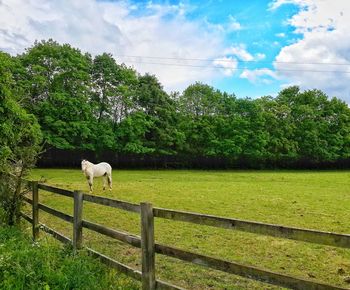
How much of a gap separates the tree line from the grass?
110ft

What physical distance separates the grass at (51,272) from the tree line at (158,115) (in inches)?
1317

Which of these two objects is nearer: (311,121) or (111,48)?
(111,48)

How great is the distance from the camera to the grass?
4766mm

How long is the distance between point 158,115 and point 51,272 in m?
42.8

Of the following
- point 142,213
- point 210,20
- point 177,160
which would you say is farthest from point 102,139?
point 142,213

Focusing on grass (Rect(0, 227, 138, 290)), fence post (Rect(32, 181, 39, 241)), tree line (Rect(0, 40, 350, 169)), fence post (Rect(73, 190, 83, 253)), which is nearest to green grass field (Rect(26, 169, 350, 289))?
fence post (Rect(73, 190, 83, 253))

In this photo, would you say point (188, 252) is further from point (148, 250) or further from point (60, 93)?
point (60, 93)

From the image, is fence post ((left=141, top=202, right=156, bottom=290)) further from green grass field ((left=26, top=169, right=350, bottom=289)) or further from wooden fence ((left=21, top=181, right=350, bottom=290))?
green grass field ((left=26, top=169, right=350, bottom=289))

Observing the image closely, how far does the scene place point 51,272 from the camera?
5.02 meters

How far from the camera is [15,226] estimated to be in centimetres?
848

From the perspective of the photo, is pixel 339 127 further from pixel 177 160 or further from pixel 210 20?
pixel 210 20

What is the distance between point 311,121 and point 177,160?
2108cm

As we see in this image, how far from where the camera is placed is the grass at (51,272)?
477 centimetres

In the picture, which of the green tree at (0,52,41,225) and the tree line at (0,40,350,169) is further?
the tree line at (0,40,350,169)
